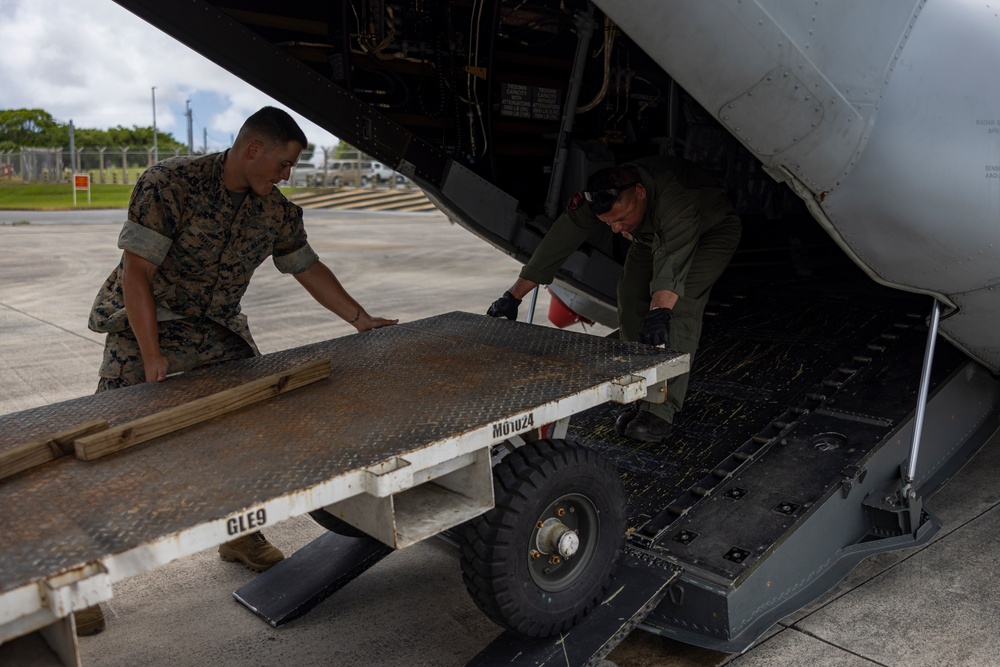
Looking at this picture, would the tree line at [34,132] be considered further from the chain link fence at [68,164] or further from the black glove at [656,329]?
the black glove at [656,329]

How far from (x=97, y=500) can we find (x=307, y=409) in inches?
28.5

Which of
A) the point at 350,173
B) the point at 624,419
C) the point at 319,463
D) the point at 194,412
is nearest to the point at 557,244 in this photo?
the point at 624,419

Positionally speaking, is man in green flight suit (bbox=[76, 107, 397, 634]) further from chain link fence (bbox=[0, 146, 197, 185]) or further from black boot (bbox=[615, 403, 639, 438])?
chain link fence (bbox=[0, 146, 197, 185])

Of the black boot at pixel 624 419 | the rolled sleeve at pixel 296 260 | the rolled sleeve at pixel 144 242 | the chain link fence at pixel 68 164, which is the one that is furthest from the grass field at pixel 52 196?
the black boot at pixel 624 419

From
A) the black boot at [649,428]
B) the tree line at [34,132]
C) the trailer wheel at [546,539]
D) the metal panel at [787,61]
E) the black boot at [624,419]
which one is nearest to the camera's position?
the trailer wheel at [546,539]


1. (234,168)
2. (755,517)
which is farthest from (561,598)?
(234,168)

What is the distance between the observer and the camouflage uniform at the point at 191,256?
313cm

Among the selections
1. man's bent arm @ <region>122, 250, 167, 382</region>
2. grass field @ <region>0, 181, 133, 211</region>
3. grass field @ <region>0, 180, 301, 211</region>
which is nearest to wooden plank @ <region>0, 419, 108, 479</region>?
man's bent arm @ <region>122, 250, 167, 382</region>

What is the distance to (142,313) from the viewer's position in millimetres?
3057

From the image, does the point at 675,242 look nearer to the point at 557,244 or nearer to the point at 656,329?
the point at 656,329

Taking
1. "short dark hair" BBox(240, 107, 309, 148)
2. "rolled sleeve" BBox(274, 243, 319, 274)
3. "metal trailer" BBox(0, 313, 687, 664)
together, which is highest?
"short dark hair" BBox(240, 107, 309, 148)

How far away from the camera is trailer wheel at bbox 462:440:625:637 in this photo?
243cm

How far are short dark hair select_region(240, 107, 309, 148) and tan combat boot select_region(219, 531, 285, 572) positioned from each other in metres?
1.61

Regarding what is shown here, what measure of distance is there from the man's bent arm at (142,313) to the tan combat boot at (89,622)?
87 cm
